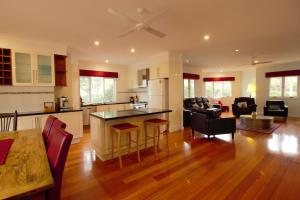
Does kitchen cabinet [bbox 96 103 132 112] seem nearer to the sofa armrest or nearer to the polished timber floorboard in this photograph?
the polished timber floorboard

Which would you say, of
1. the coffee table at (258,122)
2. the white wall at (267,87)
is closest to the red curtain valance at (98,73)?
the coffee table at (258,122)

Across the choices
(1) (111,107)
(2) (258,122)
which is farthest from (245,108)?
(1) (111,107)

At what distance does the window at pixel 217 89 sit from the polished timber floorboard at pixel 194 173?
20.4ft

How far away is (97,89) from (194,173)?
5.21 meters

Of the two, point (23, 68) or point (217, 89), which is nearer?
point (23, 68)

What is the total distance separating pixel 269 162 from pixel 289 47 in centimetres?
389

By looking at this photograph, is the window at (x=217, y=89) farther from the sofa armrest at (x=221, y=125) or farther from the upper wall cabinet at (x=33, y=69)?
the upper wall cabinet at (x=33, y=69)

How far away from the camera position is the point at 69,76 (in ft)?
14.8

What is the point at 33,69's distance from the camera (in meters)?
3.83

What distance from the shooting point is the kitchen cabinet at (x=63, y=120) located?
3.45m

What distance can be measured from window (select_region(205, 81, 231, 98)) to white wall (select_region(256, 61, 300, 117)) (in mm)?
1753

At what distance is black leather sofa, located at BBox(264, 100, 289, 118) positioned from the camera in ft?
21.1

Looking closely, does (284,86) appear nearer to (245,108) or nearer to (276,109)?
(276,109)

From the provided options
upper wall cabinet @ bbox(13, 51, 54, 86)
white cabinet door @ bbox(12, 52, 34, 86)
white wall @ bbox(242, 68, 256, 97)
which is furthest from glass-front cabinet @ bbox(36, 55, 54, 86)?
white wall @ bbox(242, 68, 256, 97)
